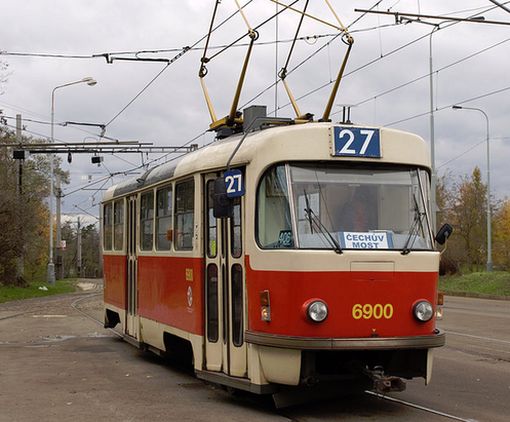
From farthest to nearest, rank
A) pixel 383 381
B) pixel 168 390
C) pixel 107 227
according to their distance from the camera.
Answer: pixel 107 227
pixel 168 390
pixel 383 381

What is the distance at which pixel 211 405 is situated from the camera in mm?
9023

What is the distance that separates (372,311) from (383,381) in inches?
27.0

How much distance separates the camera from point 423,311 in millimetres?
8148

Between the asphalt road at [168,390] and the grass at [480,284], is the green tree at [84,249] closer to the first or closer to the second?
the grass at [480,284]

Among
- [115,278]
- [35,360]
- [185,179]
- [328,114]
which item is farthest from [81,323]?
[328,114]

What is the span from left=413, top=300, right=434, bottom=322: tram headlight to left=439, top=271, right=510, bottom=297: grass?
2794 centimetres

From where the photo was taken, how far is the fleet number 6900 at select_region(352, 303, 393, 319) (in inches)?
312

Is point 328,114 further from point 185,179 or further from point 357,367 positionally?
point 357,367

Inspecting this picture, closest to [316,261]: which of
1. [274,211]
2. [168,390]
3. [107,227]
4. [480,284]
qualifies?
[274,211]

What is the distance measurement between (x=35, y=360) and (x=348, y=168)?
23.7 feet

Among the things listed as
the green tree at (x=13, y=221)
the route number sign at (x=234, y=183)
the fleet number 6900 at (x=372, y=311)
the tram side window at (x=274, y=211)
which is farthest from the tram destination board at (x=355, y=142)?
the green tree at (x=13, y=221)

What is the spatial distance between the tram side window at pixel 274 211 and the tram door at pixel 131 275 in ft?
17.2

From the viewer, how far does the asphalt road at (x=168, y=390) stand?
334 inches

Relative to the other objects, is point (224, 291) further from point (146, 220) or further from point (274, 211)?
point (146, 220)
